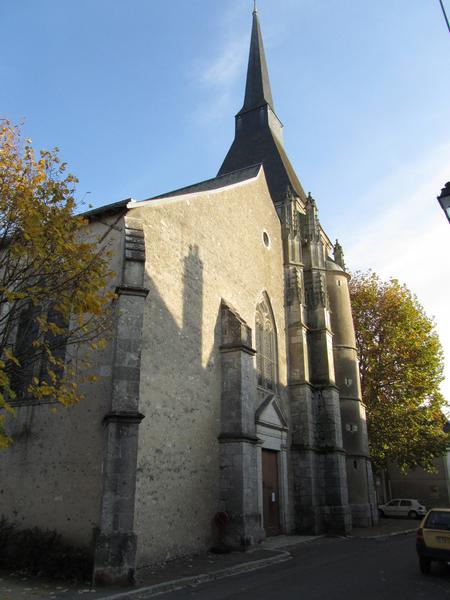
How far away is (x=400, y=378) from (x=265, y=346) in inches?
438

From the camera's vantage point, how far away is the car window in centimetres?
915

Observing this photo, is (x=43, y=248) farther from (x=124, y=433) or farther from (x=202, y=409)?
(x=202, y=409)

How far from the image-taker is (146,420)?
1037 centimetres

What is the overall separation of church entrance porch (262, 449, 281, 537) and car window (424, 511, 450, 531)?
6220 mm

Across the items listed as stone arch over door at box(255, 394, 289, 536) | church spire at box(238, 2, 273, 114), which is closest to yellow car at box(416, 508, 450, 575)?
stone arch over door at box(255, 394, 289, 536)

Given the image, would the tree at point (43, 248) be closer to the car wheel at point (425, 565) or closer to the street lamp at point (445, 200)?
the street lamp at point (445, 200)

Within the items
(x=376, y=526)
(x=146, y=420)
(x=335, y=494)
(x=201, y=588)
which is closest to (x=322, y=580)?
(x=201, y=588)

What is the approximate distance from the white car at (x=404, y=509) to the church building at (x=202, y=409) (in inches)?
423

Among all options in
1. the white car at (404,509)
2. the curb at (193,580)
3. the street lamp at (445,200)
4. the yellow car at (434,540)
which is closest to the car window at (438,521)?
the yellow car at (434,540)

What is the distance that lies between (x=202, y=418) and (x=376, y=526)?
462 inches

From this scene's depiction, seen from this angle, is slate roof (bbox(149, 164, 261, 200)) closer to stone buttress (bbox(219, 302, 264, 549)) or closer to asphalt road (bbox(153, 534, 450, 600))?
stone buttress (bbox(219, 302, 264, 549))

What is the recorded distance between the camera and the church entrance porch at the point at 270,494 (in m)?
14.9

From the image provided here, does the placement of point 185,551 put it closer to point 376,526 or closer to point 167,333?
point 167,333

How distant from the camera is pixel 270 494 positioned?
15.3 meters
